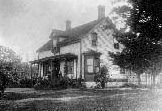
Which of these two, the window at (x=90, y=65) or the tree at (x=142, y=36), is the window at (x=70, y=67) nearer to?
the window at (x=90, y=65)

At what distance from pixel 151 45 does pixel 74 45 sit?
13322 mm

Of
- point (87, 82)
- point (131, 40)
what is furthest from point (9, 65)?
point (87, 82)

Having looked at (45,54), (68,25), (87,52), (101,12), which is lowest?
(87,52)

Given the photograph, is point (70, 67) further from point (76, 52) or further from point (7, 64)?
point (7, 64)

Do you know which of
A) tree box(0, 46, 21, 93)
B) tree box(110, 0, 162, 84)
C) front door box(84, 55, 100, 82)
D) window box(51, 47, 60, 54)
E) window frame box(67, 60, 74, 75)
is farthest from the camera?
window box(51, 47, 60, 54)

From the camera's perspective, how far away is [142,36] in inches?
784

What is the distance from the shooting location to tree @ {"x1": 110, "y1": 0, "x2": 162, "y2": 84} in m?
18.8

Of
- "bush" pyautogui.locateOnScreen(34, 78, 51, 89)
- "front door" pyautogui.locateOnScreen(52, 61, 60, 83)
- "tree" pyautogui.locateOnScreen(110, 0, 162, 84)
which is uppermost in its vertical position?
"tree" pyautogui.locateOnScreen(110, 0, 162, 84)

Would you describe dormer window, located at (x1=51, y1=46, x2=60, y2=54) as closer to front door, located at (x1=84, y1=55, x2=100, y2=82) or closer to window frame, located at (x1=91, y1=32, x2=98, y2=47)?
window frame, located at (x1=91, y1=32, x2=98, y2=47)

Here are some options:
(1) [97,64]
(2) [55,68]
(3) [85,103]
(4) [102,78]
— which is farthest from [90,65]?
(3) [85,103]

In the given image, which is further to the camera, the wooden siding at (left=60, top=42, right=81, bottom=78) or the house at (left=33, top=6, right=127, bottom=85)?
the wooden siding at (left=60, top=42, right=81, bottom=78)

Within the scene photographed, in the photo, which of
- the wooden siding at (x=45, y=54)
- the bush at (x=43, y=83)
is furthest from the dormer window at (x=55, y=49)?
the bush at (x=43, y=83)

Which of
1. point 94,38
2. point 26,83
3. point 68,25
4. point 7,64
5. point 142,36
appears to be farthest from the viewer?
point 68,25

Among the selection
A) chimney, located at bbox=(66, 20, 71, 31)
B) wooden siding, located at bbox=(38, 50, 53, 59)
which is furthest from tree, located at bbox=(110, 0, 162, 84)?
chimney, located at bbox=(66, 20, 71, 31)
